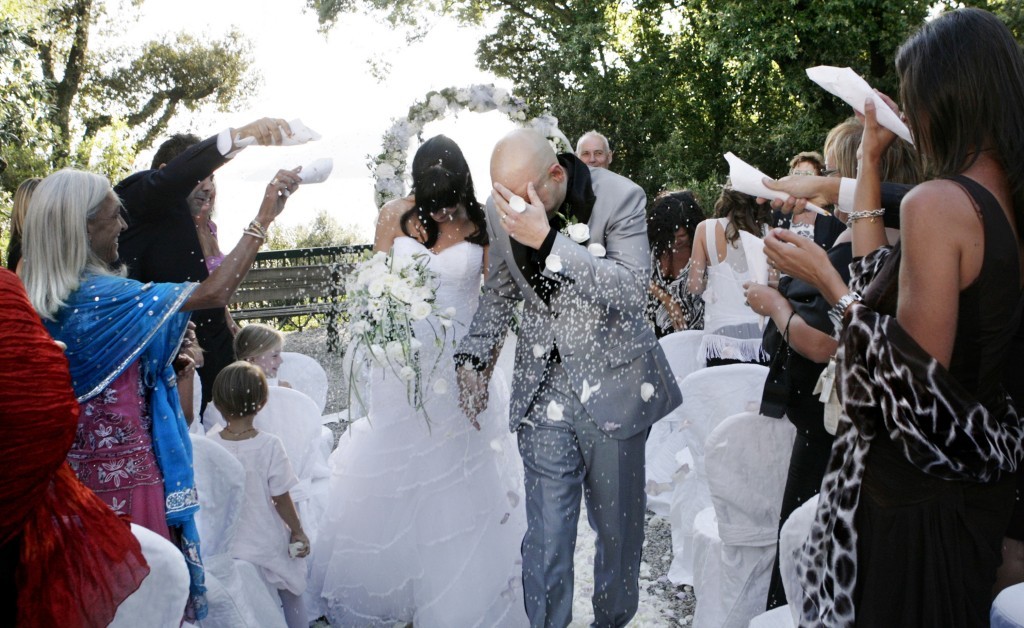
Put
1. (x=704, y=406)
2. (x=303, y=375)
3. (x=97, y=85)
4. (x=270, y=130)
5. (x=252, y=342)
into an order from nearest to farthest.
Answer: (x=270, y=130), (x=704, y=406), (x=252, y=342), (x=303, y=375), (x=97, y=85)

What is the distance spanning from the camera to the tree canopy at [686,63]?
1194cm

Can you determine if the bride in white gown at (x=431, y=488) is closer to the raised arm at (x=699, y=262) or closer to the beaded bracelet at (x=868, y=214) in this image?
the raised arm at (x=699, y=262)

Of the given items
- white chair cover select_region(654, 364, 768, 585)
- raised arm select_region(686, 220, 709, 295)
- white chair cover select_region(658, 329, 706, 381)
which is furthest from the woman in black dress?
raised arm select_region(686, 220, 709, 295)

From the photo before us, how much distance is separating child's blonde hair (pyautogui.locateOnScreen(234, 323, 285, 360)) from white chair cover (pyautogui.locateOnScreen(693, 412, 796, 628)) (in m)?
2.13

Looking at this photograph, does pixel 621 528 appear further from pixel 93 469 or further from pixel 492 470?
pixel 93 469

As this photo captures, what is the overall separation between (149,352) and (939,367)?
220 centimetres

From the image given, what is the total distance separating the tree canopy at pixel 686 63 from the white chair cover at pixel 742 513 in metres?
9.64

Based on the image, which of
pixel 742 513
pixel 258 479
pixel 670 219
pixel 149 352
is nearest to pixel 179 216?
pixel 258 479

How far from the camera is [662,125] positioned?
48.6 feet

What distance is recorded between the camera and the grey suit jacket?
3.08m

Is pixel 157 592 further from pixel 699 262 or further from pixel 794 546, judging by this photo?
pixel 699 262

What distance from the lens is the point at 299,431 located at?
13.7 ft

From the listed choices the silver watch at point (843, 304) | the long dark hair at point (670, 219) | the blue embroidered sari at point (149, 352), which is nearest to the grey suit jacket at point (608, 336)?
the silver watch at point (843, 304)

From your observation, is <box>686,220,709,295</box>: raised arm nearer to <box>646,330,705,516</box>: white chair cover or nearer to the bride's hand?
<box>646,330,705,516</box>: white chair cover
